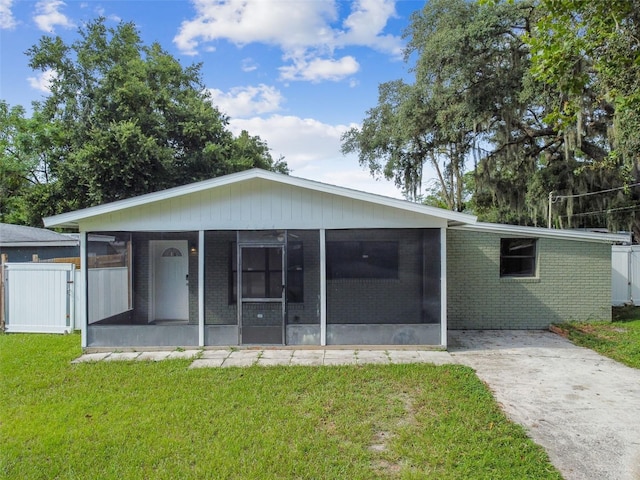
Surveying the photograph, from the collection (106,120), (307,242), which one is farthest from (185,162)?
(307,242)

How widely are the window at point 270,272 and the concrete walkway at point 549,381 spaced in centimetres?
94

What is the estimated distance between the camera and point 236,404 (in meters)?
4.47

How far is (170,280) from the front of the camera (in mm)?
7770

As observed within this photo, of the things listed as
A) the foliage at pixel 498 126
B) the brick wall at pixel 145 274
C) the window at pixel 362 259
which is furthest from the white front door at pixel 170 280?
the foliage at pixel 498 126

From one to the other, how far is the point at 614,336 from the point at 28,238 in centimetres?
1482

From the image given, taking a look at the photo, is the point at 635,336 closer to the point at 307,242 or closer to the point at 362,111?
the point at 307,242

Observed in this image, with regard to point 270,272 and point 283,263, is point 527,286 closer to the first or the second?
point 283,263

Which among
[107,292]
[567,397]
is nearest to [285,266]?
[107,292]

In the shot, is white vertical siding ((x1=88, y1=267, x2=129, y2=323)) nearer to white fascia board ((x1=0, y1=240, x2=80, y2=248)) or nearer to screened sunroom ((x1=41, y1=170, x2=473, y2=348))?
screened sunroom ((x1=41, y1=170, x2=473, y2=348))

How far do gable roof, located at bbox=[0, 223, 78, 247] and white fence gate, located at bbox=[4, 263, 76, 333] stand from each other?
386 centimetres

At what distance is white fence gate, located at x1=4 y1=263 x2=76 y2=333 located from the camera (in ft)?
26.5

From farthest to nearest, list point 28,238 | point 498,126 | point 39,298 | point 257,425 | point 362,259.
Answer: point 498,126, point 28,238, point 39,298, point 362,259, point 257,425

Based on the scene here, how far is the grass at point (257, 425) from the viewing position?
3.24 meters

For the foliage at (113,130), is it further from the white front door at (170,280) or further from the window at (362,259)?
the window at (362,259)
